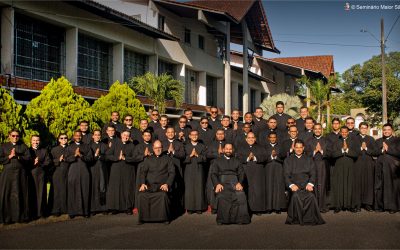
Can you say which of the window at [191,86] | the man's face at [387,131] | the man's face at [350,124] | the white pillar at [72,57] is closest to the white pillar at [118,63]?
the white pillar at [72,57]

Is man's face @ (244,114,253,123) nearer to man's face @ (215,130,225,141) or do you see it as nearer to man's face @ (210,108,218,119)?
man's face @ (210,108,218,119)

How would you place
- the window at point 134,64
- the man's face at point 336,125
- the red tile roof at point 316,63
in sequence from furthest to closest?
the red tile roof at point 316,63, the window at point 134,64, the man's face at point 336,125

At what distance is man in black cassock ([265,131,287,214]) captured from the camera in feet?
31.9

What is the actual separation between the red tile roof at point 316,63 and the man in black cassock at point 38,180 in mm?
36475

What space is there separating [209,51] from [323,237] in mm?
21231

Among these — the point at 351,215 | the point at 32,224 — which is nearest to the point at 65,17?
the point at 32,224

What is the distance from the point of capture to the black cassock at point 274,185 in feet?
31.9

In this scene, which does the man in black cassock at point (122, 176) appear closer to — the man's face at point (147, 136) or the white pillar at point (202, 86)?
the man's face at point (147, 136)

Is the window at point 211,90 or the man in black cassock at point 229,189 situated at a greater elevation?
the window at point 211,90

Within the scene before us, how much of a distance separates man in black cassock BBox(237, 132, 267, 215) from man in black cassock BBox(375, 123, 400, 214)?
2613mm

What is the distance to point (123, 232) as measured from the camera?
764 centimetres

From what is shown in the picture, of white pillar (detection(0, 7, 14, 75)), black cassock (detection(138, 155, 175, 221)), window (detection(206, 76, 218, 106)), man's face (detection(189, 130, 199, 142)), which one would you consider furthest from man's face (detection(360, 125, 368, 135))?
window (detection(206, 76, 218, 106))

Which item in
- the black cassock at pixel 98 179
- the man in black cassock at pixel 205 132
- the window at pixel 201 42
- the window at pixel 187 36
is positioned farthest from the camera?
the window at pixel 201 42

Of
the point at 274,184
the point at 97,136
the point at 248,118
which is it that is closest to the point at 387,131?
the point at 274,184
